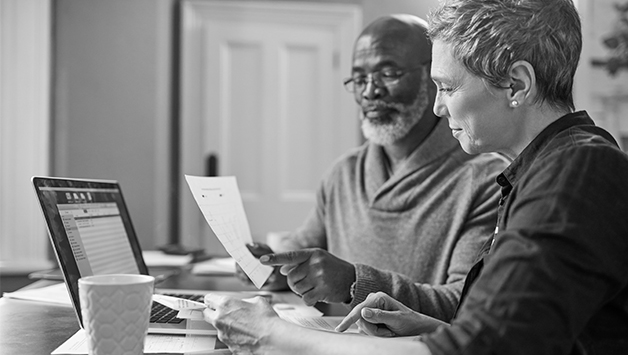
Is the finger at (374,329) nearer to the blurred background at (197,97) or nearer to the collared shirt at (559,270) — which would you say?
the collared shirt at (559,270)

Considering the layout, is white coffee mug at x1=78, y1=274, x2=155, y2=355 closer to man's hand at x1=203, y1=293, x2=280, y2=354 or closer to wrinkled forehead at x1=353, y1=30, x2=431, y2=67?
man's hand at x1=203, y1=293, x2=280, y2=354

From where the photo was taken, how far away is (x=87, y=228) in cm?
124

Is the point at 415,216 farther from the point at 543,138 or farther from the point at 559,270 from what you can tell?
the point at 559,270

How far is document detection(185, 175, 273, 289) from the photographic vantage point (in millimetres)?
1155

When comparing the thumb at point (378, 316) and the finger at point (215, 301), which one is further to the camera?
the thumb at point (378, 316)

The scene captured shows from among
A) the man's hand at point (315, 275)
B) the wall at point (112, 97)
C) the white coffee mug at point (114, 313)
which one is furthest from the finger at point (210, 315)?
the wall at point (112, 97)

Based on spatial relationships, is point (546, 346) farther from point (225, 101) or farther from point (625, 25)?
point (625, 25)

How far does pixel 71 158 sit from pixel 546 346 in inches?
119

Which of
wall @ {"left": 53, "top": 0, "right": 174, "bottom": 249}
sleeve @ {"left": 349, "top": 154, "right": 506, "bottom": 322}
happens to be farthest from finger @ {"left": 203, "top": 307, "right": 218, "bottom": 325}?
wall @ {"left": 53, "top": 0, "right": 174, "bottom": 249}

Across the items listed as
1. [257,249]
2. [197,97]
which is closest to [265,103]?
[197,97]

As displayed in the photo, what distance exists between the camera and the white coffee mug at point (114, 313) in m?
0.79

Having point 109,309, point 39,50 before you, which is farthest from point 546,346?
point 39,50

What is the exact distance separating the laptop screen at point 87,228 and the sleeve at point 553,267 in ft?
2.25

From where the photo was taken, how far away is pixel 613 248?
0.71 metres
